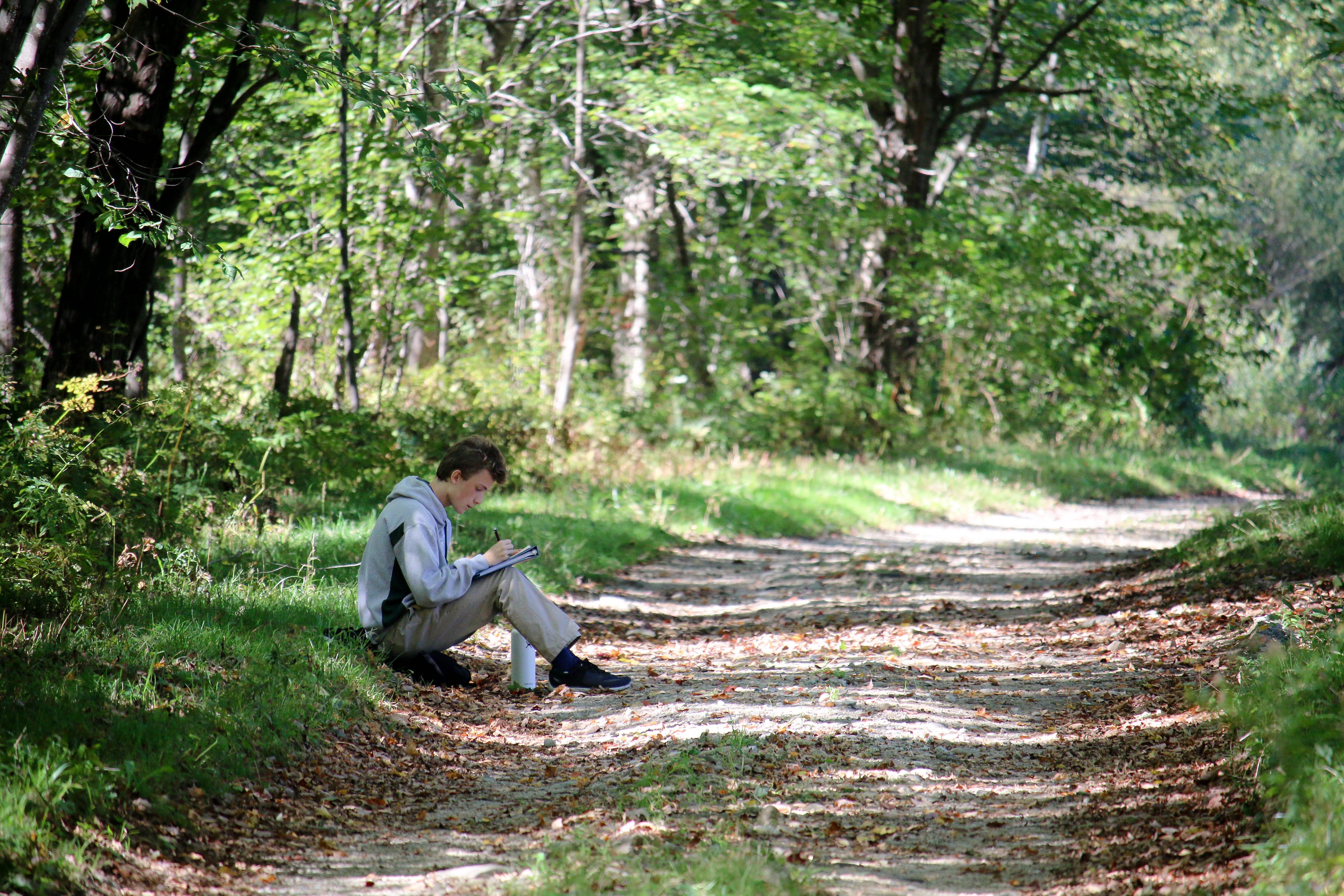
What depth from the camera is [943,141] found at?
22.3 m

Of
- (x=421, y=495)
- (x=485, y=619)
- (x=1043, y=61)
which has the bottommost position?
(x=485, y=619)

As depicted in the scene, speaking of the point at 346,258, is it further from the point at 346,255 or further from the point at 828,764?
the point at 828,764

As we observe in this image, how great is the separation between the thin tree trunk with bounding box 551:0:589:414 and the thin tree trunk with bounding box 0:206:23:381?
6836 millimetres

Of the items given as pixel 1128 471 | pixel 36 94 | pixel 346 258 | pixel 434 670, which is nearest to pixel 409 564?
pixel 434 670

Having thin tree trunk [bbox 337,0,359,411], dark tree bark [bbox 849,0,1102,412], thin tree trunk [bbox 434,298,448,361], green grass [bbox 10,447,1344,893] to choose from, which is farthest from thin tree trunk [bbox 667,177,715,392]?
thin tree trunk [bbox 337,0,359,411]

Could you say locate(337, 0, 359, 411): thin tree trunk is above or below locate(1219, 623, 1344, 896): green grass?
above

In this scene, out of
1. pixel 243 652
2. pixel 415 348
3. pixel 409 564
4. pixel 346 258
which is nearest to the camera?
pixel 243 652

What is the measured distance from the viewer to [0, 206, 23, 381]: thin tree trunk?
8.12 meters

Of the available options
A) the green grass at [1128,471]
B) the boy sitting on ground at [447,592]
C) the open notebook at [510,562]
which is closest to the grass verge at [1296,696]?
the boy sitting on ground at [447,592]

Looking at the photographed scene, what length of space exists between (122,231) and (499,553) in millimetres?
3919

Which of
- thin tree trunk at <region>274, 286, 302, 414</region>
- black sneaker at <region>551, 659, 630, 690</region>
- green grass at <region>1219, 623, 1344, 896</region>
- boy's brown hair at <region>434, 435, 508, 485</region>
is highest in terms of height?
thin tree trunk at <region>274, 286, 302, 414</region>

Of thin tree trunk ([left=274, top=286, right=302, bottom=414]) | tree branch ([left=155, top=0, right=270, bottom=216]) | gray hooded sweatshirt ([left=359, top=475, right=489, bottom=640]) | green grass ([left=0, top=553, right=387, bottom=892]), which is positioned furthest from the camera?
thin tree trunk ([left=274, top=286, right=302, bottom=414])

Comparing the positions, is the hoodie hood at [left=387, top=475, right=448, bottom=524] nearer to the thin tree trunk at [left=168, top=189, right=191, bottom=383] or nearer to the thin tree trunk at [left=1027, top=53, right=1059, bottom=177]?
the thin tree trunk at [left=168, top=189, right=191, bottom=383]

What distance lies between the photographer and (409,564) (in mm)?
5844
